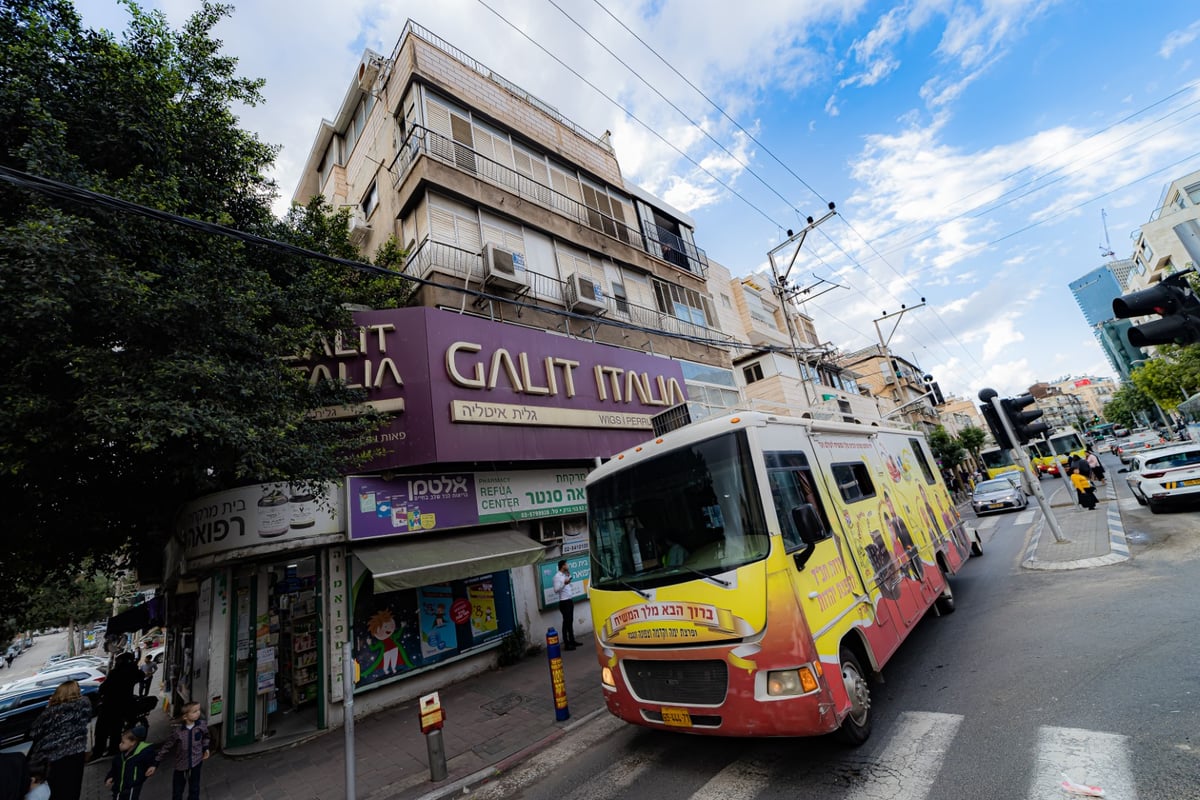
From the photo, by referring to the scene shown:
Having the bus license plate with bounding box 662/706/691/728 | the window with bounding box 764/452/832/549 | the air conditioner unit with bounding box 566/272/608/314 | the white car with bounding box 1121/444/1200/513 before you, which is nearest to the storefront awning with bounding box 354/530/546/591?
the bus license plate with bounding box 662/706/691/728

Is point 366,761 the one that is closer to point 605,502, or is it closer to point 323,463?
point 323,463

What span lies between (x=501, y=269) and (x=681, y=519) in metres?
9.39

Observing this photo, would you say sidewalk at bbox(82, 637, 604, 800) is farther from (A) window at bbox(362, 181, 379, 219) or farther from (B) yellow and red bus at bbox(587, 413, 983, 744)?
(A) window at bbox(362, 181, 379, 219)

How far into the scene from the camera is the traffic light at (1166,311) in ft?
14.0

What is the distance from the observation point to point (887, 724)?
185 inches

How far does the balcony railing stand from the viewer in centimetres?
1177

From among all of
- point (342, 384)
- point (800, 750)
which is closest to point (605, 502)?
point (800, 750)

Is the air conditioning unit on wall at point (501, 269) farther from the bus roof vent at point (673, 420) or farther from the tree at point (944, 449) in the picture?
the tree at point (944, 449)

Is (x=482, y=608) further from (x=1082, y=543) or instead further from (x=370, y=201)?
(x=1082, y=543)

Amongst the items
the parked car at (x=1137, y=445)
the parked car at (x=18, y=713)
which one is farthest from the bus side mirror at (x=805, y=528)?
the parked car at (x=1137, y=445)

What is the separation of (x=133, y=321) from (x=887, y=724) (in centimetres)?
991

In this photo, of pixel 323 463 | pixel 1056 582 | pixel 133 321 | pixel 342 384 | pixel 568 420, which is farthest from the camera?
pixel 568 420

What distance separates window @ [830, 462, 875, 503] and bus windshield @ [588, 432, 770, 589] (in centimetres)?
185

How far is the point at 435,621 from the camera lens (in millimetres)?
9555
